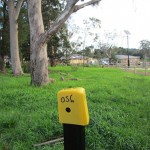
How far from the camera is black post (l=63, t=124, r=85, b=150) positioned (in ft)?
5.38

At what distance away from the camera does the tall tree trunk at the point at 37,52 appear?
11992 mm

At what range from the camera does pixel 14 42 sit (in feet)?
68.7

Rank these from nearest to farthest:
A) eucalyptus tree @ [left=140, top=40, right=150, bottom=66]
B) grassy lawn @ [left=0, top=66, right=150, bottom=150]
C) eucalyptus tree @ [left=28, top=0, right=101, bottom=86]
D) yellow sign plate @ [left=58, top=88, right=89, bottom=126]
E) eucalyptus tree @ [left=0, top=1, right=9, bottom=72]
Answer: yellow sign plate @ [left=58, top=88, right=89, bottom=126]
grassy lawn @ [left=0, top=66, right=150, bottom=150]
eucalyptus tree @ [left=28, top=0, right=101, bottom=86]
eucalyptus tree @ [left=0, top=1, right=9, bottom=72]
eucalyptus tree @ [left=140, top=40, right=150, bottom=66]

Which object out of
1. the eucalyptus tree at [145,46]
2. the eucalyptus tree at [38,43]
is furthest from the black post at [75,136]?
the eucalyptus tree at [145,46]

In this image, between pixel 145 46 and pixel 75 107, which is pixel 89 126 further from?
pixel 145 46

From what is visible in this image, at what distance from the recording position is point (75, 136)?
5.42 ft

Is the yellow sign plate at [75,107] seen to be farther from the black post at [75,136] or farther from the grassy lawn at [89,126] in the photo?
the grassy lawn at [89,126]

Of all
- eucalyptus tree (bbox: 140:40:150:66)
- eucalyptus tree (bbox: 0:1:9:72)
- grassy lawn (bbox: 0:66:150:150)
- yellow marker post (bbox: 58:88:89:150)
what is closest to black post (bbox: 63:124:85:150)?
yellow marker post (bbox: 58:88:89:150)

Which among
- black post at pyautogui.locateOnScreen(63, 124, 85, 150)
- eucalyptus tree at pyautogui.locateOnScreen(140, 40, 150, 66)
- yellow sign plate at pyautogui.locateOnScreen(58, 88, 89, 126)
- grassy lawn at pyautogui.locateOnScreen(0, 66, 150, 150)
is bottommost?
grassy lawn at pyautogui.locateOnScreen(0, 66, 150, 150)

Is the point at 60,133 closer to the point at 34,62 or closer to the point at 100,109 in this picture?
the point at 100,109

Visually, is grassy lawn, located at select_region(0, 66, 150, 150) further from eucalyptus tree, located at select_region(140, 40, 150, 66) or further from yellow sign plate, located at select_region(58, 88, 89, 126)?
eucalyptus tree, located at select_region(140, 40, 150, 66)

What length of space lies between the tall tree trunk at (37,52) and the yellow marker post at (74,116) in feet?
33.9

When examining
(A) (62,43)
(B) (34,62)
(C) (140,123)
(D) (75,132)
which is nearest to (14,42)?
(B) (34,62)

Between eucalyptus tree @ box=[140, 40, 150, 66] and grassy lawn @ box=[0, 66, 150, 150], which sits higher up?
eucalyptus tree @ box=[140, 40, 150, 66]
